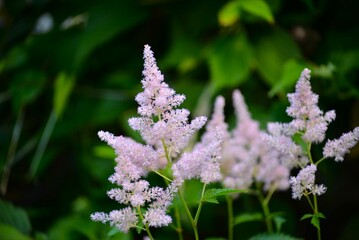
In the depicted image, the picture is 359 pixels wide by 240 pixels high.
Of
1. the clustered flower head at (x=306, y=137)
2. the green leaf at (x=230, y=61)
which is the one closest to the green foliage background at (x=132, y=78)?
the green leaf at (x=230, y=61)

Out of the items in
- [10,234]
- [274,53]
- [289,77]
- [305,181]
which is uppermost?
[274,53]

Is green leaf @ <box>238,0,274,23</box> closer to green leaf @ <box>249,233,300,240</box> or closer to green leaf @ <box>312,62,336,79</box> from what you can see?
green leaf @ <box>312,62,336,79</box>

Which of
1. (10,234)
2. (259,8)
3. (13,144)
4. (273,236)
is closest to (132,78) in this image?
(13,144)

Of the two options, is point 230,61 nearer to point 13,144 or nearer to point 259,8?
point 259,8

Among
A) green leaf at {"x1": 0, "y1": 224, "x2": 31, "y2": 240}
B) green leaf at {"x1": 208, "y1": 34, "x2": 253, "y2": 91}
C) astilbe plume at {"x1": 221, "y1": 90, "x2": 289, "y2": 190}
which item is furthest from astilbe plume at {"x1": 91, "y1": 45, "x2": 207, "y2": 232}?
green leaf at {"x1": 208, "y1": 34, "x2": 253, "y2": 91}

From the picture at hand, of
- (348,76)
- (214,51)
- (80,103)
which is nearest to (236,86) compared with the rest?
(214,51)

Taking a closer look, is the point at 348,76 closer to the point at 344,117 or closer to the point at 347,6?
the point at 344,117
